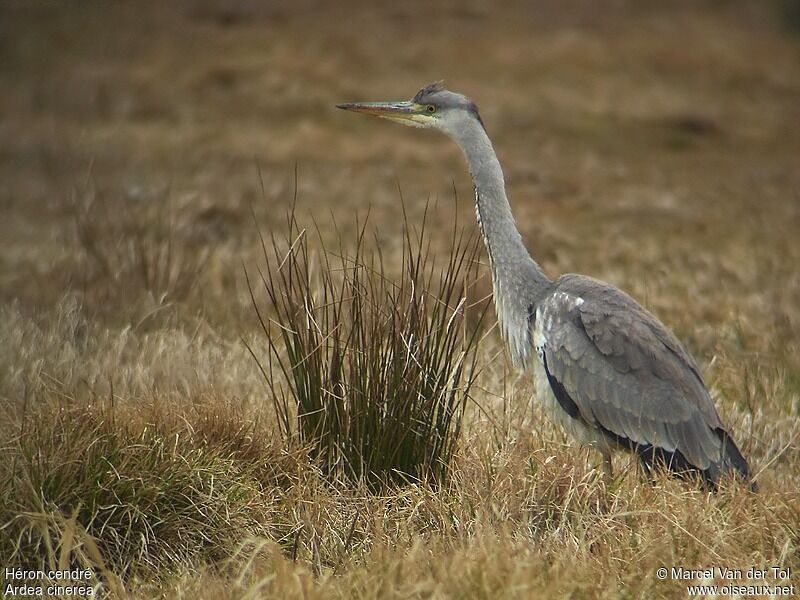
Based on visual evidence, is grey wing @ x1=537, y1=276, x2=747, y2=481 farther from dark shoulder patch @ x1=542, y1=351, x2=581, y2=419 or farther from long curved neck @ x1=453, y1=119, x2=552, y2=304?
long curved neck @ x1=453, y1=119, x2=552, y2=304

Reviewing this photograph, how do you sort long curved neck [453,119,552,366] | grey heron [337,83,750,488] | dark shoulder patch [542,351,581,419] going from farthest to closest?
long curved neck [453,119,552,366]
dark shoulder patch [542,351,581,419]
grey heron [337,83,750,488]

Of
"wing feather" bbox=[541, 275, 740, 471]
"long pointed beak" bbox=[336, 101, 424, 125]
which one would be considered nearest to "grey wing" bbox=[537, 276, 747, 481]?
"wing feather" bbox=[541, 275, 740, 471]

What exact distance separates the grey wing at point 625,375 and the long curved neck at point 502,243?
276 mm

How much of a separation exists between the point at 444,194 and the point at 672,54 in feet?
Answer: 28.4

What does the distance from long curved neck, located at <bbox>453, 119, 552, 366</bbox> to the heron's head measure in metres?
0.05

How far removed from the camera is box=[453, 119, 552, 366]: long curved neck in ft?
18.6

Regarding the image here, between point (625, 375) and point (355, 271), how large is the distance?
134cm

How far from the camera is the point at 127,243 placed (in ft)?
25.8

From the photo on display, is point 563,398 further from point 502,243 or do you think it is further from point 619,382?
point 502,243

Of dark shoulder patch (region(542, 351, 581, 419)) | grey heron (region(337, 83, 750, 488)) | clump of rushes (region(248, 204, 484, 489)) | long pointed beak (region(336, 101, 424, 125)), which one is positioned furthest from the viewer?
long pointed beak (region(336, 101, 424, 125))

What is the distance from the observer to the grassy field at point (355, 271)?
4.42 metres

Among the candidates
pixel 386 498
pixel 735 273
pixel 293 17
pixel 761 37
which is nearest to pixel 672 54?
pixel 761 37

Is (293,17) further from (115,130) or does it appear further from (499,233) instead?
(499,233)

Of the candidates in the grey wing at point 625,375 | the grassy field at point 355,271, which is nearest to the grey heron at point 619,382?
the grey wing at point 625,375
